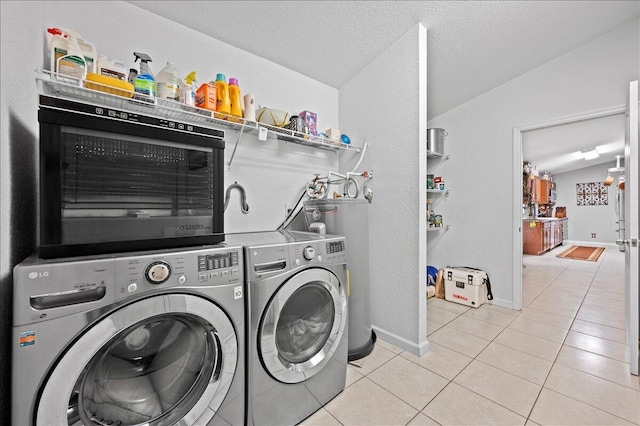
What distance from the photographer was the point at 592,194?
7.87 meters

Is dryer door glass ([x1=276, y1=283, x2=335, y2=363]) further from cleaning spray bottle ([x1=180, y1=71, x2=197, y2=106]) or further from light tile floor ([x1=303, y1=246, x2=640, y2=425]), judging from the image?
cleaning spray bottle ([x1=180, y1=71, x2=197, y2=106])

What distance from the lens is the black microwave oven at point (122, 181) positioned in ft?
2.65

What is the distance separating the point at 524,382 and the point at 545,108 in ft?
8.16

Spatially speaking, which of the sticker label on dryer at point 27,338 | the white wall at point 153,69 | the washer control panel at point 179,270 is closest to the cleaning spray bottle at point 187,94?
the white wall at point 153,69

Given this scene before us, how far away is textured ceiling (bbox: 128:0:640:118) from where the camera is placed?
67.5 inches

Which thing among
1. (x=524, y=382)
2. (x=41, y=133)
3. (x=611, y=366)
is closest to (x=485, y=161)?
(x=611, y=366)

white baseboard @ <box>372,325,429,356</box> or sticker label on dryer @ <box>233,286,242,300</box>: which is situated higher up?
sticker label on dryer @ <box>233,286,242,300</box>

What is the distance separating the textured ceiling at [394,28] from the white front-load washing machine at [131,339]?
163 centimetres

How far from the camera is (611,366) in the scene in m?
1.72

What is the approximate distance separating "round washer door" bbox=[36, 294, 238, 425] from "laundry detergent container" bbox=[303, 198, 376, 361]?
3.16 feet

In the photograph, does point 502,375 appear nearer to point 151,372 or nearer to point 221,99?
point 151,372

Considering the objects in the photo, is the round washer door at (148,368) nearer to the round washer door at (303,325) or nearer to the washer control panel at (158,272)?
the washer control panel at (158,272)

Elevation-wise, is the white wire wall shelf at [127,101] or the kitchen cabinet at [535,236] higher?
the white wire wall shelf at [127,101]

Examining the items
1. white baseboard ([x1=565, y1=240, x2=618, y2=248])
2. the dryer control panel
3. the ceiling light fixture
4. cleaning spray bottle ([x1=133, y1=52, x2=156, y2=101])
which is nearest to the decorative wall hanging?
white baseboard ([x1=565, y1=240, x2=618, y2=248])
